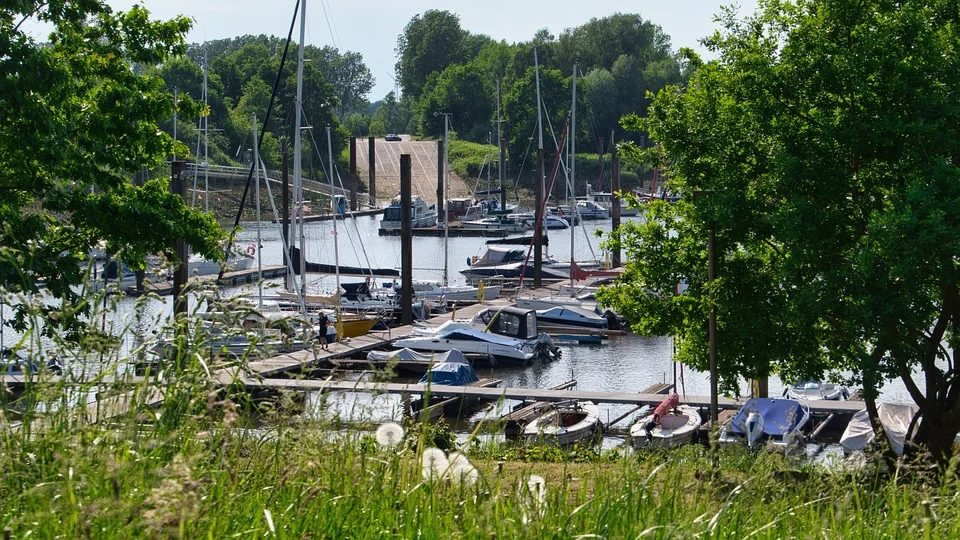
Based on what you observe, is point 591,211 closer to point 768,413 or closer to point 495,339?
point 495,339

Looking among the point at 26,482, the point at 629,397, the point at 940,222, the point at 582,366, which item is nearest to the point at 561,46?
the point at 582,366

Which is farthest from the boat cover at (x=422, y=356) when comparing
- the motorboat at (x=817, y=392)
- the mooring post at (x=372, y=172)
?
the mooring post at (x=372, y=172)

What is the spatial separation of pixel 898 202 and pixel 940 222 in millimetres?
998

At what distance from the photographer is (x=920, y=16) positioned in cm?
1519

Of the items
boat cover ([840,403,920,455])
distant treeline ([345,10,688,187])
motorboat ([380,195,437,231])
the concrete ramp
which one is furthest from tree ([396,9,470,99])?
boat cover ([840,403,920,455])

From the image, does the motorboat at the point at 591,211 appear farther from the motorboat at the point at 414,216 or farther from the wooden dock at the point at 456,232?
the wooden dock at the point at 456,232

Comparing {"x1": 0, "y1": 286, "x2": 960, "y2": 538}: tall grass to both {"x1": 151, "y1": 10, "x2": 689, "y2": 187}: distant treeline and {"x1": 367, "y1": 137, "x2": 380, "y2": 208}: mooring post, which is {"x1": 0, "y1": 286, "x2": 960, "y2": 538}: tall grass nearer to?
{"x1": 151, "y1": 10, "x2": 689, "y2": 187}: distant treeline

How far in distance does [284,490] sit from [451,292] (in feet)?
142

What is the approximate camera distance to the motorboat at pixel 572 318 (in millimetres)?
42000

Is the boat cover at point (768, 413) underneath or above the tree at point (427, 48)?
underneath

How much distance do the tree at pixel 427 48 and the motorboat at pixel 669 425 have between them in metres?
157

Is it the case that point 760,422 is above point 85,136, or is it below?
below

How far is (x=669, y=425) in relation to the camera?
22812mm

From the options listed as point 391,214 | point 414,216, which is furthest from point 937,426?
point 414,216
